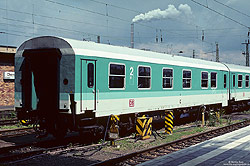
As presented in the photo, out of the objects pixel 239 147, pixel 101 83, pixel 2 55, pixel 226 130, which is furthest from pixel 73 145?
pixel 2 55

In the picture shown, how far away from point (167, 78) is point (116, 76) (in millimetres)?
4107

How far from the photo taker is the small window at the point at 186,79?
16625 mm

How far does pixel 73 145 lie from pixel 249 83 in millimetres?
19849

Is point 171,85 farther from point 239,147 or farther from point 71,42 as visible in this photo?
point 71,42

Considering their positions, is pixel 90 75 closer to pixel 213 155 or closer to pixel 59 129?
pixel 59 129

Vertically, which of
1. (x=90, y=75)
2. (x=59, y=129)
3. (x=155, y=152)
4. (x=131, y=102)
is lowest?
(x=155, y=152)

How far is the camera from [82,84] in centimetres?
1041

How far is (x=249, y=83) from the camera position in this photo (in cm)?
2602

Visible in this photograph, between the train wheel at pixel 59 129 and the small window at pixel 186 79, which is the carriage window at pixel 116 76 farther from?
the small window at pixel 186 79

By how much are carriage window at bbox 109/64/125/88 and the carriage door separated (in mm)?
1027

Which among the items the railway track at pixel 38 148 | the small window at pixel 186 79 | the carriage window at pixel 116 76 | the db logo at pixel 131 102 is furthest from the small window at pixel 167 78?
the railway track at pixel 38 148

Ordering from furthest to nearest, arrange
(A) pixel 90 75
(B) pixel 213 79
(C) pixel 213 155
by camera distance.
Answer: (B) pixel 213 79
(A) pixel 90 75
(C) pixel 213 155

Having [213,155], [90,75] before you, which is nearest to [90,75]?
[90,75]

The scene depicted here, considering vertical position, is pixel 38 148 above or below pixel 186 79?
below
